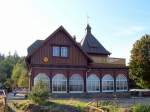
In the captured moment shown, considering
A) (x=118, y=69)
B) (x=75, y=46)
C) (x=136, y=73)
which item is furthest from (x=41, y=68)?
(x=136, y=73)

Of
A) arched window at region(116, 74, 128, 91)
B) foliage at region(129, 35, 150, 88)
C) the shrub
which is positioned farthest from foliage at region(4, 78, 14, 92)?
the shrub

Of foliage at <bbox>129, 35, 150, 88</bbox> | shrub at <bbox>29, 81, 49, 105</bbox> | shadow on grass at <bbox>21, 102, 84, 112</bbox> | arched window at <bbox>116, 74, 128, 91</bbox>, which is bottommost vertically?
shadow on grass at <bbox>21, 102, 84, 112</bbox>

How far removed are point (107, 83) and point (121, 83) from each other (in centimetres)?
238

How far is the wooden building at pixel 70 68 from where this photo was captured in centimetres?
4500

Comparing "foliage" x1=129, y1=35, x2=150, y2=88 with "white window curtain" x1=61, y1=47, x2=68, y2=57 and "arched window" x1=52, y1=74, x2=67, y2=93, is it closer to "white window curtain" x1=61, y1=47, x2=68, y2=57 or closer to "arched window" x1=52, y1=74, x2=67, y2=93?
"white window curtain" x1=61, y1=47, x2=68, y2=57

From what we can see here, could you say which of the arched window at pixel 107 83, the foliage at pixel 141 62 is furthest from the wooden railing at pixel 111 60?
the foliage at pixel 141 62

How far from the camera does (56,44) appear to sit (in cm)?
4588

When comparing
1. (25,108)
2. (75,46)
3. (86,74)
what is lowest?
(25,108)

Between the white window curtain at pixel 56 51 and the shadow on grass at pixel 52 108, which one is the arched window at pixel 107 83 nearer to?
the white window curtain at pixel 56 51

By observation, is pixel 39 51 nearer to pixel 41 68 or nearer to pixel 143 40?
pixel 41 68

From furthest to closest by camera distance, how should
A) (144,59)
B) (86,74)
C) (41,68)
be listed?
(144,59) < (86,74) < (41,68)

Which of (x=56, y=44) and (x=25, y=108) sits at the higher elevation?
(x=56, y=44)

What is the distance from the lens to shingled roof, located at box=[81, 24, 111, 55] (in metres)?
54.4

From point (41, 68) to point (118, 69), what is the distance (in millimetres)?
11433
